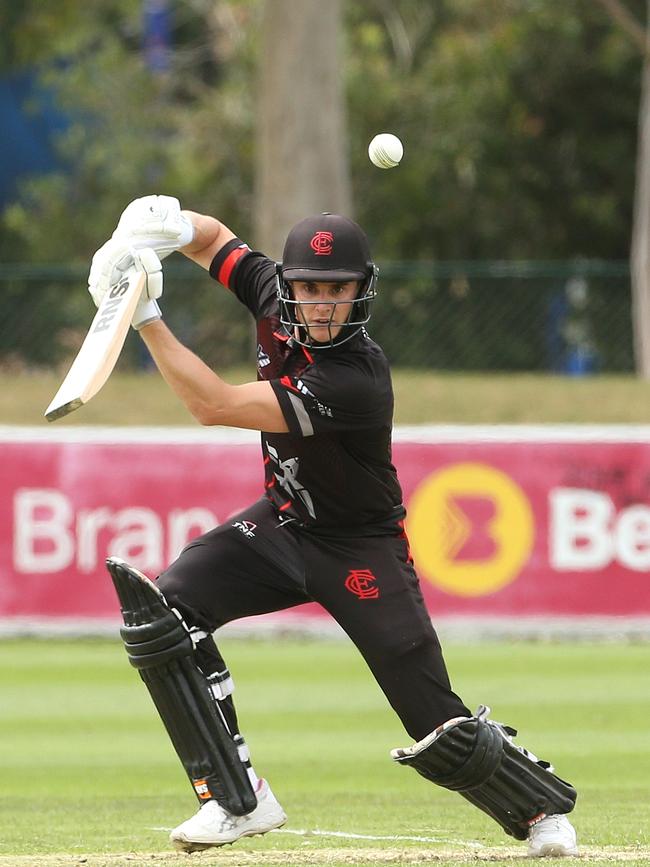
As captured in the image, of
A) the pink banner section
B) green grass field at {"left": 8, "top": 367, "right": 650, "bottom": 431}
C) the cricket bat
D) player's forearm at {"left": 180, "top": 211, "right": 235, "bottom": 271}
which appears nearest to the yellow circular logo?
the pink banner section

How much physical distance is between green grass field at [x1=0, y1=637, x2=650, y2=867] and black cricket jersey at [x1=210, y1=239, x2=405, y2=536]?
1.05 m

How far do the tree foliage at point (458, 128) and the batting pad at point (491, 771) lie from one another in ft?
61.0

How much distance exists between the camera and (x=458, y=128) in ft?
79.2

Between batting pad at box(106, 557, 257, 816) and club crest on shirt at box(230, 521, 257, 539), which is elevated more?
club crest on shirt at box(230, 521, 257, 539)

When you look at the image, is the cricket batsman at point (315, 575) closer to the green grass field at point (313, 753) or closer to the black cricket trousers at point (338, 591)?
the black cricket trousers at point (338, 591)

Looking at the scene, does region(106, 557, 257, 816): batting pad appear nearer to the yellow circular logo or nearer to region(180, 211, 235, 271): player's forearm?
region(180, 211, 235, 271): player's forearm

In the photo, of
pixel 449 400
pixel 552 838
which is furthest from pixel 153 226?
pixel 449 400

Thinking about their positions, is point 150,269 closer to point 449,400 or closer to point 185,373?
point 185,373

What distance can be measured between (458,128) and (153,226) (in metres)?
19.2

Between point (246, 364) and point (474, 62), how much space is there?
924 cm

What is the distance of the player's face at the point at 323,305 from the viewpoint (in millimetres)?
5297

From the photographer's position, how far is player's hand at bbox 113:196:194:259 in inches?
210

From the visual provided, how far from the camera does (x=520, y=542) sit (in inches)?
465

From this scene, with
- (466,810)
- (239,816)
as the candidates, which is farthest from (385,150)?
(466,810)
